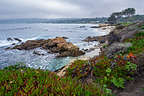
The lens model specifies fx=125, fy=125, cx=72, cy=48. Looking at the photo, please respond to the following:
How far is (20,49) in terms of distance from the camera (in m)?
28.7

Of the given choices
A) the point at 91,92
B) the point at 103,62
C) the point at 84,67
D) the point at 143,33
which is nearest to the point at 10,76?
the point at 91,92

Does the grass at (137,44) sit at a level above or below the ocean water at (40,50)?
above

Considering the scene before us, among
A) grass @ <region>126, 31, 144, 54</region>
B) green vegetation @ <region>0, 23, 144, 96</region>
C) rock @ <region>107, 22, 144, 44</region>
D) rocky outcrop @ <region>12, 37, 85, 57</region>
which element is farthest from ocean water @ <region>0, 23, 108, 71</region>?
green vegetation @ <region>0, 23, 144, 96</region>

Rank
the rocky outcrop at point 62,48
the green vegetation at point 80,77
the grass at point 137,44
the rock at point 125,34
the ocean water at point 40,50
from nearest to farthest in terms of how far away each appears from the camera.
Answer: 1. the green vegetation at point 80,77
2. the grass at point 137,44
3. the rock at point 125,34
4. the ocean water at point 40,50
5. the rocky outcrop at point 62,48

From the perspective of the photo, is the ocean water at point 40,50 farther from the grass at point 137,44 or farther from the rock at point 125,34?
the grass at point 137,44

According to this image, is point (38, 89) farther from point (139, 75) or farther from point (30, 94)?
point (139, 75)

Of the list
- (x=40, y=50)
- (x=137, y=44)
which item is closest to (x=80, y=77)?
(x=137, y=44)

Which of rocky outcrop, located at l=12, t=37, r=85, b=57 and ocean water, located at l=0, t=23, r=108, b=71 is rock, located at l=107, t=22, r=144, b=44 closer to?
ocean water, located at l=0, t=23, r=108, b=71

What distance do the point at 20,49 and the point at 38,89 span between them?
92.9 feet

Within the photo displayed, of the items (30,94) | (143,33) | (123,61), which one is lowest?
(123,61)

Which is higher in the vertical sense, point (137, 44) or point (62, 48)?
point (137, 44)

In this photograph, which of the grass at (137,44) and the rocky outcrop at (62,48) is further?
the rocky outcrop at (62,48)

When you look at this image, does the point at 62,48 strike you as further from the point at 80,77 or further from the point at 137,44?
the point at 80,77

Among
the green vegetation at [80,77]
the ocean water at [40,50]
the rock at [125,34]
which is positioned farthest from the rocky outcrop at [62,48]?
the green vegetation at [80,77]
